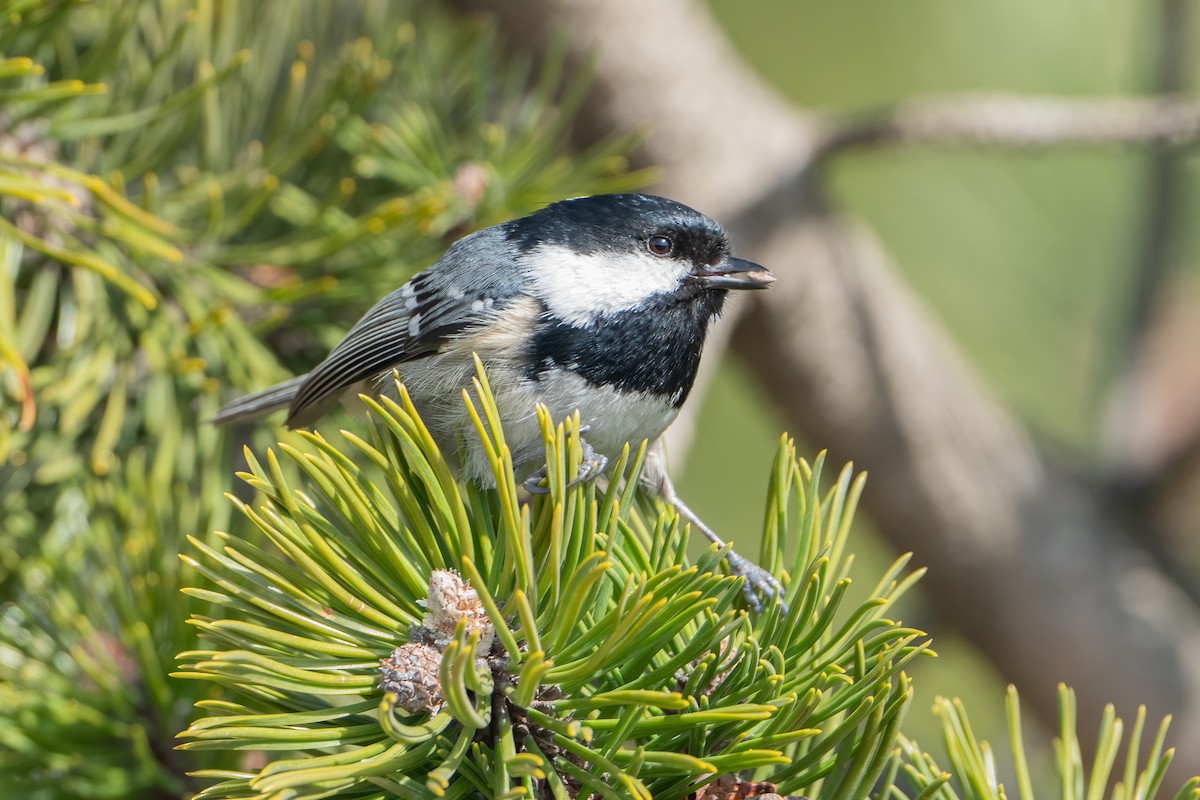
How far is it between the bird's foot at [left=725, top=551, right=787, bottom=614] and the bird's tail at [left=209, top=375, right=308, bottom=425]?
512 mm

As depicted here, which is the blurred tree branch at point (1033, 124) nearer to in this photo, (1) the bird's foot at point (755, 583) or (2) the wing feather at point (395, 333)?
(2) the wing feather at point (395, 333)

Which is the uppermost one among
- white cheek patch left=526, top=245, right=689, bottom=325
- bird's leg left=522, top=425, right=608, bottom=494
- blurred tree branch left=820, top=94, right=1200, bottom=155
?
blurred tree branch left=820, top=94, right=1200, bottom=155

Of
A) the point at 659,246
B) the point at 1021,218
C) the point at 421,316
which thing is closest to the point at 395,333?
the point at 421,316

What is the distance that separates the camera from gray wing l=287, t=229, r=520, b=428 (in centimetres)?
111

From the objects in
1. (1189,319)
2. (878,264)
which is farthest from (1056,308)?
(878,264)

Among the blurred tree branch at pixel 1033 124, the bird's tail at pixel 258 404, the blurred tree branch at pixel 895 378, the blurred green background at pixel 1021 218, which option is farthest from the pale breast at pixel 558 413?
the blurred green background at pixel 1021 218

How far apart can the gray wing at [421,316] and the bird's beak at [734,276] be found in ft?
0.67

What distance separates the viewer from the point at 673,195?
1586mm

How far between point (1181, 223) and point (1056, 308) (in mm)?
331

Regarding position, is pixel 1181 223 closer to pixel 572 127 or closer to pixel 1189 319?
pixel 1189 319

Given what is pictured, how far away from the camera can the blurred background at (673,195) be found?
966mm

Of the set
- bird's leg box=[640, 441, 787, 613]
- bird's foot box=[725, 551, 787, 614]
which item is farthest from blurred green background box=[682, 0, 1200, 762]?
bird's foot box=[725, 551, 787, 614]

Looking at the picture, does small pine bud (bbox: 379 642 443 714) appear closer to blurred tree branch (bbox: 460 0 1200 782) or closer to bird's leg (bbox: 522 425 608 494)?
bird's leg (bbox: 522 425 608 494)

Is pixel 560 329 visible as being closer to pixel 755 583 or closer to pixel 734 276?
pixel 734 276
